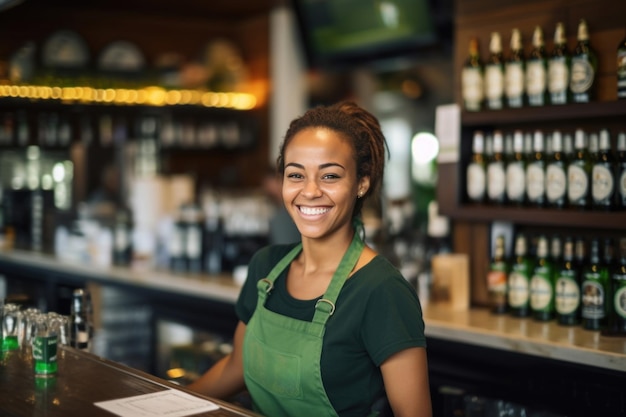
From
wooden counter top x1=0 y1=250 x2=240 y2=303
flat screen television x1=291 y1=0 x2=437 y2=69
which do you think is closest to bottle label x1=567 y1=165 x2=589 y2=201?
wooden counter top x1=0 y1=250 x2=240 y2=303

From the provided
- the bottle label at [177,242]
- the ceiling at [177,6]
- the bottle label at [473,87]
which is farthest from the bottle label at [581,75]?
the ceiling at [177,6]

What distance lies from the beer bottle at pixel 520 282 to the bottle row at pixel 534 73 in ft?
1.92

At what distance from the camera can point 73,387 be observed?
1942 millimetres

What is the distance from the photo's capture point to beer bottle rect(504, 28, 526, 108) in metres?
3.30

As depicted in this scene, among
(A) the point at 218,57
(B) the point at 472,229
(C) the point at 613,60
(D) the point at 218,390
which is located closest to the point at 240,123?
(A) the point at 218,57

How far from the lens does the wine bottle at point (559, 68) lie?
316 centimetres

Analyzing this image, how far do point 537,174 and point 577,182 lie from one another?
7.4 inches

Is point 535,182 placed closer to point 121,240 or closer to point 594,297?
point 594,297

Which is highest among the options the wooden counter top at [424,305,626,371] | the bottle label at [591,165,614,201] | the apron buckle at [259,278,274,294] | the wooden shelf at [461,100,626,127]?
the wooden shelf at [461,100,626,127]

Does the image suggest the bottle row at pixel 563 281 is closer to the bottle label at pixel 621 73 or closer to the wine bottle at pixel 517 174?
the wine bottle at pixel 517 174

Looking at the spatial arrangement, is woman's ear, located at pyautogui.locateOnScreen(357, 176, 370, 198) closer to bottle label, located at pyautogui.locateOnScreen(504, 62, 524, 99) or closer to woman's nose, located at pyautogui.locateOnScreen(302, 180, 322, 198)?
woman's nose, located at pyautogui.locateOnScreen(302, 180, 322, 198)

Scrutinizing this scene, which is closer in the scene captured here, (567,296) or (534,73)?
(567,296)

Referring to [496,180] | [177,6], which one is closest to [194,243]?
[496,180]

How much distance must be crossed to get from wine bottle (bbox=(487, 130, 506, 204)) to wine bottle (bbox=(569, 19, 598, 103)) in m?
0.38
